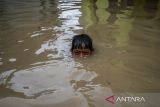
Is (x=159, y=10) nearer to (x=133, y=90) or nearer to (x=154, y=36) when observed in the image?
(x=154, y=36)

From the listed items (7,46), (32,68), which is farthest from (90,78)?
(7,46)

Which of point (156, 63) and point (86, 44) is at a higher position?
point (86, 44)

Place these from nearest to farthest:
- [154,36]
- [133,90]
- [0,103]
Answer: [0,103], [133,90], [154,36]

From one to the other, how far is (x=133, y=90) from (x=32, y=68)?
229 centimetres

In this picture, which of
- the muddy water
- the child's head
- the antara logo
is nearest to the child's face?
the child's head

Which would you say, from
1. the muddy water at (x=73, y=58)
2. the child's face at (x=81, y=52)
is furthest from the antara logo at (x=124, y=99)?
the child's face at (x=81, y=52)

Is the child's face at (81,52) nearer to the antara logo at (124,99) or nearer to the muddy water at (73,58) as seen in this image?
the muddy water at (73,58)

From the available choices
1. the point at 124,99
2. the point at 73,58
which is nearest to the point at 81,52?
the point at 73,58

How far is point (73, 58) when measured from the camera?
6.60 meters

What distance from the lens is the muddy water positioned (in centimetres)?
A: 513

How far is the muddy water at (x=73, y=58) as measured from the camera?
5133 millimetres

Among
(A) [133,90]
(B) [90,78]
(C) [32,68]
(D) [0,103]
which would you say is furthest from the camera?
(C) [32,68]

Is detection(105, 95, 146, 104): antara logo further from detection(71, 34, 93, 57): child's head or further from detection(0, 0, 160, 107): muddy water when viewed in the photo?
detection(71, 34, 93, 57): child's head

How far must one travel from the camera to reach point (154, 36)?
8062mm
